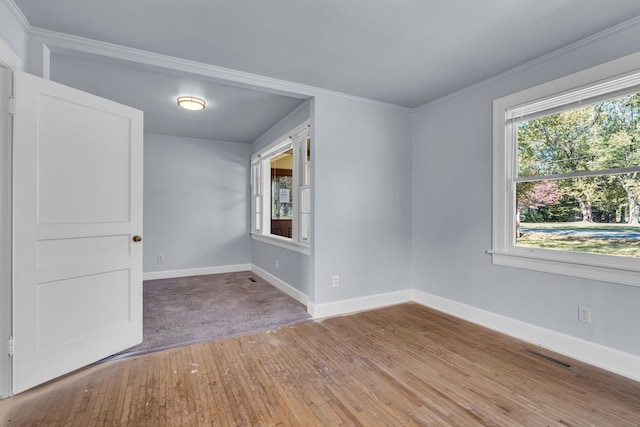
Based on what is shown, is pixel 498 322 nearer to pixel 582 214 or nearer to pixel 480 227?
pixel 480 227

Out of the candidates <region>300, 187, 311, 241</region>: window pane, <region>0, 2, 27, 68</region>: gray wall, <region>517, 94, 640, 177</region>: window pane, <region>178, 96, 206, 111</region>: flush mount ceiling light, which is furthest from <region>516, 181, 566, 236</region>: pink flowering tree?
<region>0, 2, 27, 68</region>: gray wall

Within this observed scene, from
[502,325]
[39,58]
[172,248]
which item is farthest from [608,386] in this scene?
[172,248]

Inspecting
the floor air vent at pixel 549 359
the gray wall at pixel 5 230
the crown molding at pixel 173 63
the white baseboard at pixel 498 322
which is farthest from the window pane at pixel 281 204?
the floor air vent at pixel 549 359

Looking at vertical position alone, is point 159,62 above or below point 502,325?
above

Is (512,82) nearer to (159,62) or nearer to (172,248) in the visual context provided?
(159,62)

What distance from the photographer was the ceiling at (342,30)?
1.96m

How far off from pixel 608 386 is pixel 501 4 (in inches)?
104

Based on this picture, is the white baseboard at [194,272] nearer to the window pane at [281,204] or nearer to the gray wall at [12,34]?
the window pane at [281,204]

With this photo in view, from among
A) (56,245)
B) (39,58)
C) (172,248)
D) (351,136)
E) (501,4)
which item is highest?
(501,4)

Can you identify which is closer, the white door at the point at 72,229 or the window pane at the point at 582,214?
the white door at the point at 72,229

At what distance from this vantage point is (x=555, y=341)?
2.52m

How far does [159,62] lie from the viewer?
257 centimetres

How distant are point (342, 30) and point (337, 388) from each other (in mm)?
2539

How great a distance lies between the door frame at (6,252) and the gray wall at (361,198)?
2.38m
